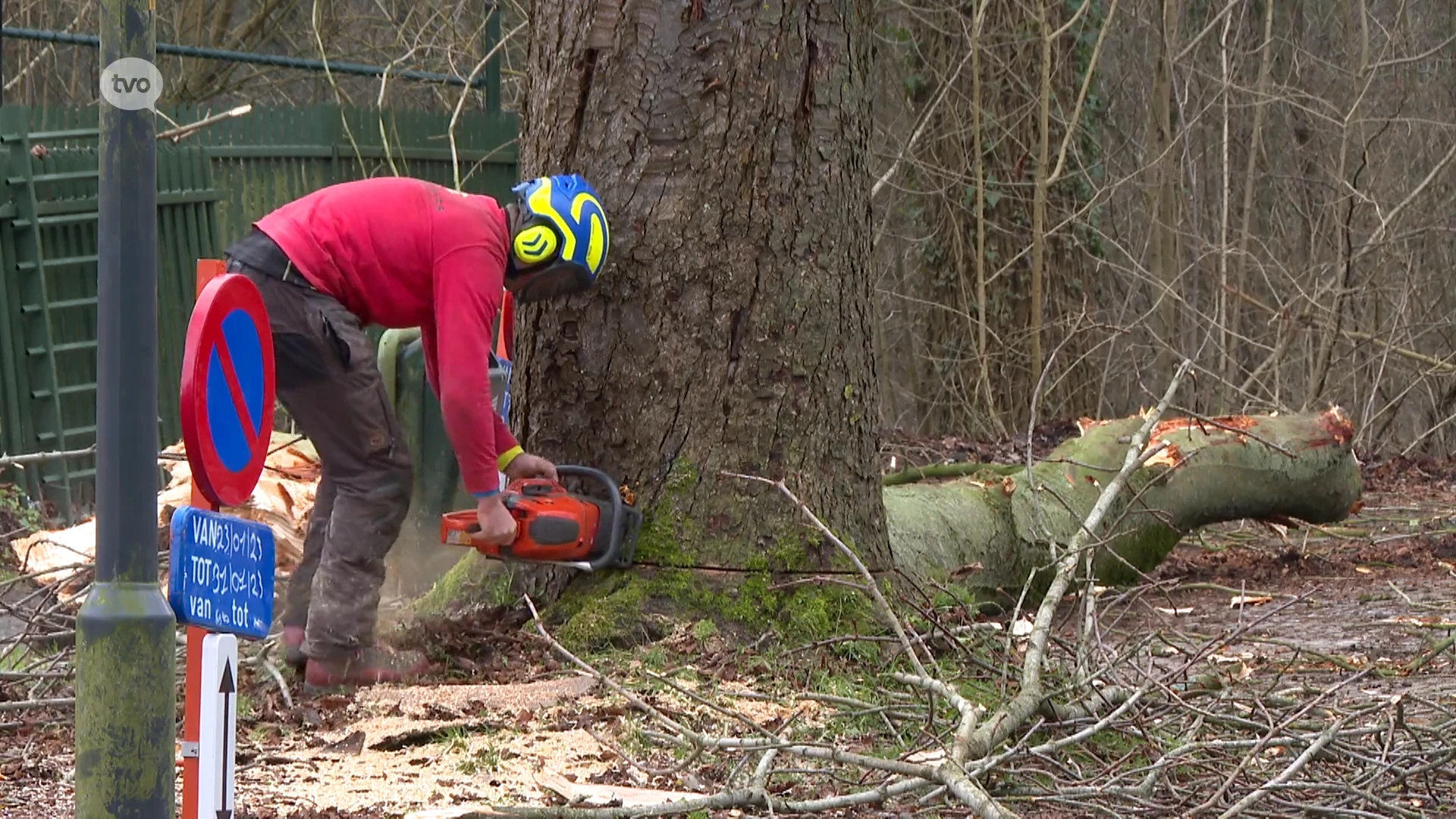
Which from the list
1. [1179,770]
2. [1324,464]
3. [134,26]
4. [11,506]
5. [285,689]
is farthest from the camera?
[11,506]

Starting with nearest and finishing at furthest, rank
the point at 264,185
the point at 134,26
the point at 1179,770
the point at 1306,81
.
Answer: the point at 134,26
the point at 1179,770
the point at 264,185
the point at 1306,81

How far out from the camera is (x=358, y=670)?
455 cm

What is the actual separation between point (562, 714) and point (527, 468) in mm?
959

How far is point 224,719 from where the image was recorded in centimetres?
263

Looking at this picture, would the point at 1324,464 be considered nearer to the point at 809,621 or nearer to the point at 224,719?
the point at 809,621

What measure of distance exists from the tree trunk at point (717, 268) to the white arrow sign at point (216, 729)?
2.20 m

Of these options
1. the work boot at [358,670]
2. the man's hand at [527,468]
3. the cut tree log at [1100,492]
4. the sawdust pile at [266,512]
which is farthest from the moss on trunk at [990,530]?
the sawdust pile at [266,512]

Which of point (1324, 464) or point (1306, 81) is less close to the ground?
point (1306, 81)

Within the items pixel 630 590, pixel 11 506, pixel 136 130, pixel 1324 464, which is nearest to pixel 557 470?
pixel 630 590

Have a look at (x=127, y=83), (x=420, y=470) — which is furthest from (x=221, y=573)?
(x=420, y=470)

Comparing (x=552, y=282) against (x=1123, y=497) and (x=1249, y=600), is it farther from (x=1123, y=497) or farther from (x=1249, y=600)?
(x=1249, y=600)

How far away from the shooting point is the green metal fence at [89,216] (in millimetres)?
8844

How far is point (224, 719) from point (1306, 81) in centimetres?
1352

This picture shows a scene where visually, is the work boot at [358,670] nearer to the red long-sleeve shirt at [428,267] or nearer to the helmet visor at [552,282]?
the red long-sleeve shirt at [428,267]
